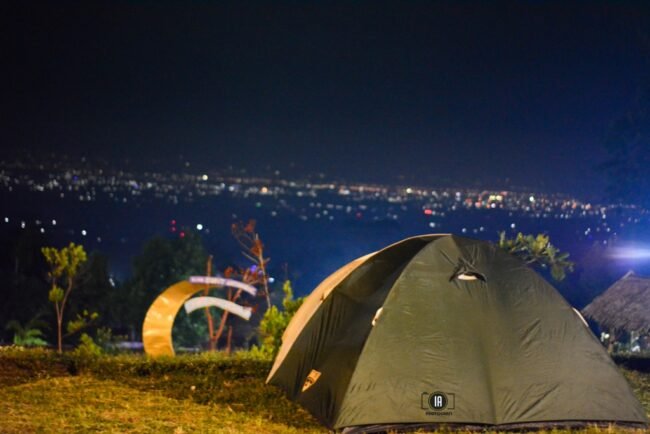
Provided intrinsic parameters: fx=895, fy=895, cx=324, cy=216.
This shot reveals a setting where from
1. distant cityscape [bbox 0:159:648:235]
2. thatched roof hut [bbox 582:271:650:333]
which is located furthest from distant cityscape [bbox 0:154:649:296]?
thatched roof hut [bbox 582:271:650:333]

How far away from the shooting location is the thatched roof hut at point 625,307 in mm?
16031

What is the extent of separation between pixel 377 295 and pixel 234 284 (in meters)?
4.67

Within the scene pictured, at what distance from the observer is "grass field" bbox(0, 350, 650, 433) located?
8.29m

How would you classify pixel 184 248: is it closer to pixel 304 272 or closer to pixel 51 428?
pixel 304 272

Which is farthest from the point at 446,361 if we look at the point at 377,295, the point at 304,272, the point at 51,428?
the point at 304,272

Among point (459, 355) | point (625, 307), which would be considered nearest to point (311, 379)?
point (459, 355)

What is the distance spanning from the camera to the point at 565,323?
909 cm

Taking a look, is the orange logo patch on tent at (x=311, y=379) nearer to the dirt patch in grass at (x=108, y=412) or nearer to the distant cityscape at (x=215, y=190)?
the dirt patch in grass at (x=108, y=412)

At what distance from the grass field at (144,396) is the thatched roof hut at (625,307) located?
3.09 meters

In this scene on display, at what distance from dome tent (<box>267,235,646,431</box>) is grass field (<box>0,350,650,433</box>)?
19.4 inches

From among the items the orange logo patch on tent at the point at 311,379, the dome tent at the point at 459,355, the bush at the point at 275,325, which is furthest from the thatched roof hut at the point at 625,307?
the orange logo patch on tent at the point at 311,379

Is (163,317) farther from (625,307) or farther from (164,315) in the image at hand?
(625,307)

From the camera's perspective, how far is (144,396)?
9.89 metres

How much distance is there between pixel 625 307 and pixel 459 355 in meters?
8.89
